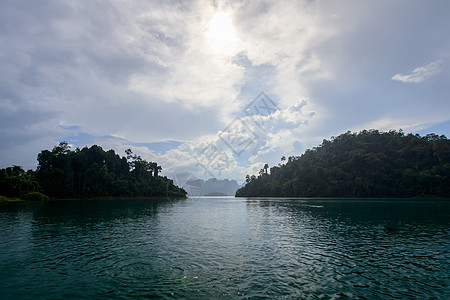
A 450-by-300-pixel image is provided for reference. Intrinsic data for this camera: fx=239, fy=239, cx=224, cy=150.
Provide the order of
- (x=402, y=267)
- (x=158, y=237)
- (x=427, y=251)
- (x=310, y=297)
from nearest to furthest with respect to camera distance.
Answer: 1. (x=310, y=297)
2. (x=402, y=267)
3. (x=427, y=251)
4. (x=158, y=237)

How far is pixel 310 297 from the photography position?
48.2 feet

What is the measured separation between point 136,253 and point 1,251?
13989 millimetres

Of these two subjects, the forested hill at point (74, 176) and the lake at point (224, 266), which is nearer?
the lake at point (224, 266)

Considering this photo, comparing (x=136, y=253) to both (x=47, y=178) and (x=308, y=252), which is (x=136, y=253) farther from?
(x=47, y=178)

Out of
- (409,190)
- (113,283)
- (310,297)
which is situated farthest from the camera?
(409,190)

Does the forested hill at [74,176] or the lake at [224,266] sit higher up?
the forested hill at [74,176]

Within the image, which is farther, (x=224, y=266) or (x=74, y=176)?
(x=74, y=176)

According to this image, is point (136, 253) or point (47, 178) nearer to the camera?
point (136, 253)

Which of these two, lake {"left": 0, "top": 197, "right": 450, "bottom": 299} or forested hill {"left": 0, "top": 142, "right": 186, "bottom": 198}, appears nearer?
lake {"left": 0, "top": 197, "right": 450, "bottom": 299}

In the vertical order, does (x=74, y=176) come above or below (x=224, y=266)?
above

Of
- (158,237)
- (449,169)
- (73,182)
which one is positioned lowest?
(158,237)

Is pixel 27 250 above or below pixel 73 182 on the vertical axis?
below

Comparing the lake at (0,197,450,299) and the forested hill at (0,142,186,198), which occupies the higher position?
the forested hill at (0,142,186,198)

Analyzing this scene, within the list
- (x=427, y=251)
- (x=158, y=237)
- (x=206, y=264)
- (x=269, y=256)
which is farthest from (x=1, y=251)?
(x=427, y=251)
